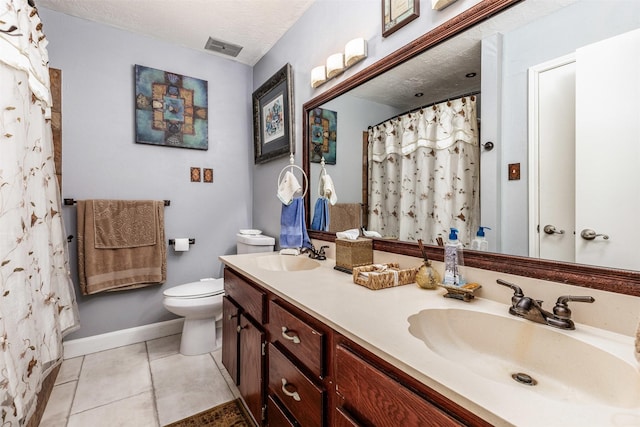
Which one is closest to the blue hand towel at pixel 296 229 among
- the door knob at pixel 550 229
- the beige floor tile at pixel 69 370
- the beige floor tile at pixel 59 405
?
the door knob at pixel 550 229

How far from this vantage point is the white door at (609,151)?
0.71 metres

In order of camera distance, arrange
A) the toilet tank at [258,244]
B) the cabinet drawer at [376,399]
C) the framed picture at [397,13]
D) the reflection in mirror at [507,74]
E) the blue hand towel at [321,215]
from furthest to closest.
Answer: the toilet tank at [258,244]
the blue hand towel at [321,215]
the framed picture at [397,13]
the reflection in mirror at [507,74]
the cabinet drawer at [376,399]

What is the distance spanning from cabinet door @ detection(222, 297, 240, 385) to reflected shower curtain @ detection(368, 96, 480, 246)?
882 millimetres

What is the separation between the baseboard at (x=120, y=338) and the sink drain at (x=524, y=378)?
249cm

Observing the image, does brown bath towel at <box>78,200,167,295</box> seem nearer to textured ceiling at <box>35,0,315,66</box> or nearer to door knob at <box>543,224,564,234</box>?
textured ceiling at <box>35,0,315,66</box>

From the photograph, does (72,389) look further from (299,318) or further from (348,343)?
(348,343)

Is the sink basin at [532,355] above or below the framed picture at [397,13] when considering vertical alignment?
below

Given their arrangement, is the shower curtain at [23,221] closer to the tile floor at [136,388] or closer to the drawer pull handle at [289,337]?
the tile floor at [136,388]

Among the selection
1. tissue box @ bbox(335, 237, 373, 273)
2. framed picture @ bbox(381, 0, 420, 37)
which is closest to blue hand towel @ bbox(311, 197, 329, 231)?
tissue box @ bbox(335, 237, 373, 273)

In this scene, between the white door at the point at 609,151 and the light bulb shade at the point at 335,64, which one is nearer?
the white door at the point at 609,151

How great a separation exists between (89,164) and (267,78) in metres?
1.52

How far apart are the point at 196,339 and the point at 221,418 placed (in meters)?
0.75

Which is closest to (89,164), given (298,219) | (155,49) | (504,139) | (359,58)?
(155,49)

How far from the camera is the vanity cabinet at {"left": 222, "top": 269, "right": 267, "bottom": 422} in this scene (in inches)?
49.3
